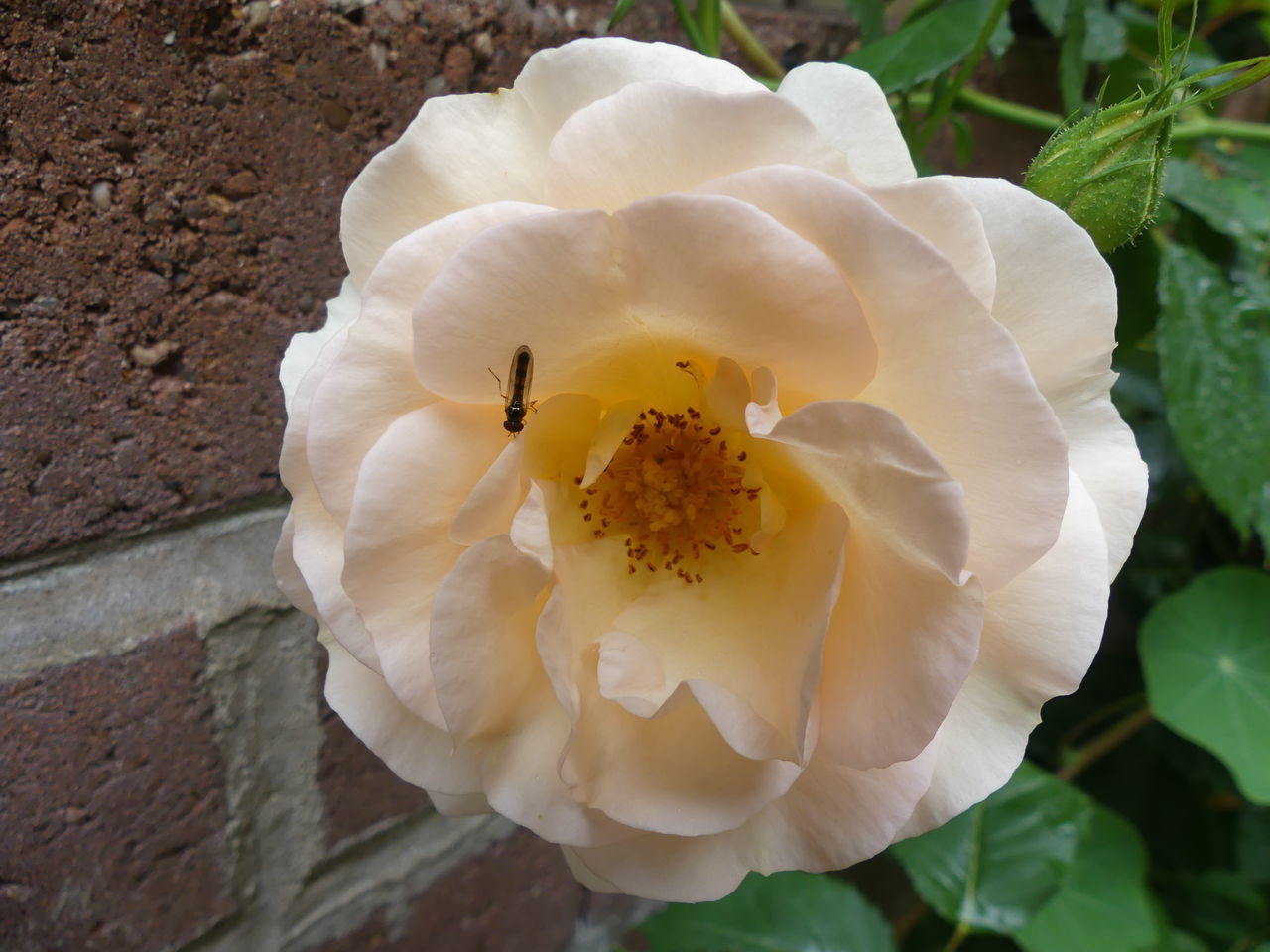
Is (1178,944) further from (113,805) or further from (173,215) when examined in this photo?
(173,215)

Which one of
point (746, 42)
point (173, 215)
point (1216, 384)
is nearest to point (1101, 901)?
point (1216, 384)

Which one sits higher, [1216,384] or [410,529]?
[410,529]

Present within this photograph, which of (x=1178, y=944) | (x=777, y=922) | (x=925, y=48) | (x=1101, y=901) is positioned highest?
(x=925, y=48)

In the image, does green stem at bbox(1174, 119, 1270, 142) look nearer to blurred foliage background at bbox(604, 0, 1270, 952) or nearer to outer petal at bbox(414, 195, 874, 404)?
blurred foliage background at bbox(604, 0, 1270, 952)

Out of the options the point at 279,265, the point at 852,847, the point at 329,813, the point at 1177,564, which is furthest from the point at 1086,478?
the point at 1177,564

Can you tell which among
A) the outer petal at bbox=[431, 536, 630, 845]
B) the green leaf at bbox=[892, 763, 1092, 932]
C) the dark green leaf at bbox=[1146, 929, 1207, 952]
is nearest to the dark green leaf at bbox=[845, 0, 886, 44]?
the outer petal at bbox=[431, 536, 630, 845]

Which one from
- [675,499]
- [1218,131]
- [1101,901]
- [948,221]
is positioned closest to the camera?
[948,221]

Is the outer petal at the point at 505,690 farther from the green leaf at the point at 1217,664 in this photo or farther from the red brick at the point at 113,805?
the green leaf at the point at 1217,664
